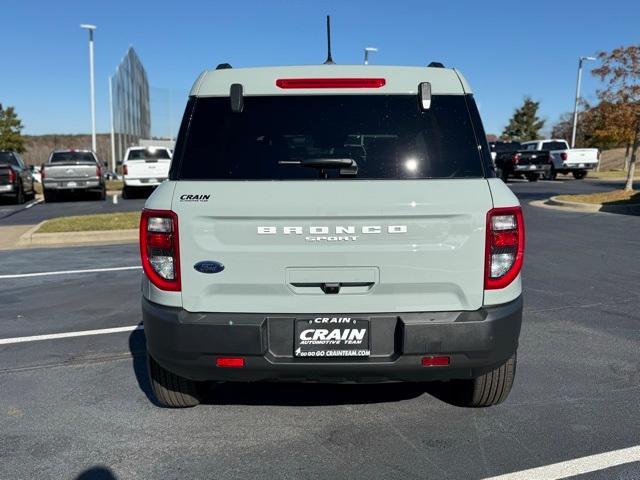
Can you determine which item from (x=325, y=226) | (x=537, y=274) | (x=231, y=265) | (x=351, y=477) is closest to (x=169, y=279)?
(x=231, y=265)

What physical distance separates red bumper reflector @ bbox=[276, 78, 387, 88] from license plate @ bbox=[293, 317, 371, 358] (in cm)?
129

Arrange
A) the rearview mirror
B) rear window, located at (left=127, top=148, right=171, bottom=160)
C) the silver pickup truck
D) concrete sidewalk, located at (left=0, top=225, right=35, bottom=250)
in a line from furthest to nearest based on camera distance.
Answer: rear window, located at (left=127, top=148, right=171, bottom=160), the silver pickup truck, concrete sidewalk, located at (left=0, top=225, right=35, bottom=250), the rearview mirror

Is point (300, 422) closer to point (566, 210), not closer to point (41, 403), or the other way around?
point (41, 403)

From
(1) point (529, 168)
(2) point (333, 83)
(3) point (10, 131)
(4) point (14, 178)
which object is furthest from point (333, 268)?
(3) point (10, 131)

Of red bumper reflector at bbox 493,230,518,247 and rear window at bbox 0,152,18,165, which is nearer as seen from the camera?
red bumper reflector at bbox 493,230,518,247

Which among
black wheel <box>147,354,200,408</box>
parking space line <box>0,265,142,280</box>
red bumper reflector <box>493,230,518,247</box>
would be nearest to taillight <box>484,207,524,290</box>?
red bumper reflector <box>493,230,518,247</box>

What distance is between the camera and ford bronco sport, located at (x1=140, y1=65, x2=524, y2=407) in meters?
2.96

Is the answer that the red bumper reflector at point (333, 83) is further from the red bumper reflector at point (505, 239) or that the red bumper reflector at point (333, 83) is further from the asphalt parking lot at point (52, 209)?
the asphalt parking lot at point (52, 209)

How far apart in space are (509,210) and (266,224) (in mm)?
1239

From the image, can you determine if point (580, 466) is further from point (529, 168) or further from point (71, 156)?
point (529, 168)

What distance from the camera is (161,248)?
3.03 m

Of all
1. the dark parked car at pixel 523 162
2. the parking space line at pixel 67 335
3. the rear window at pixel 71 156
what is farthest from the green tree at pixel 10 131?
the parking space line at pixel 67 335

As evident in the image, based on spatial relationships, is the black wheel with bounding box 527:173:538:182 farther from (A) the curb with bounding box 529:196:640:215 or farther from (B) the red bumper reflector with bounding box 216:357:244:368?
(B) the red bumper reflector with bounding box 216:357:244:368

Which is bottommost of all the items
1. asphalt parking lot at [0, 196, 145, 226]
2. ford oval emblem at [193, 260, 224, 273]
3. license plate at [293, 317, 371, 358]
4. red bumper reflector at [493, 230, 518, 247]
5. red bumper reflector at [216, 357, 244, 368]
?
asphalt parking lot at [0, 196, 145, 226]
